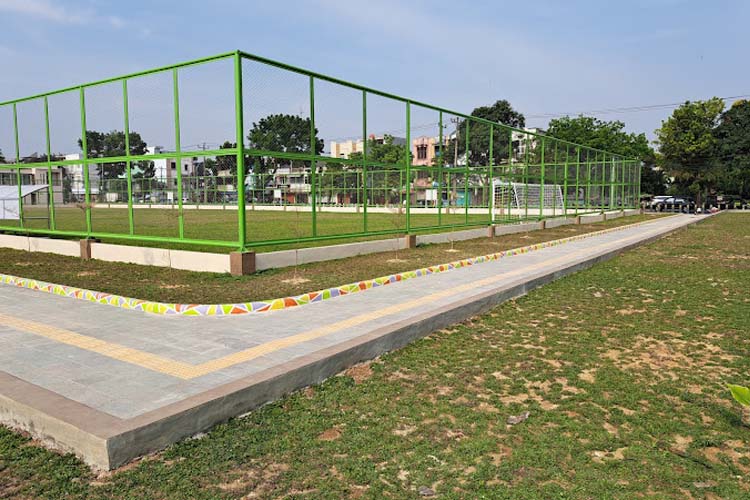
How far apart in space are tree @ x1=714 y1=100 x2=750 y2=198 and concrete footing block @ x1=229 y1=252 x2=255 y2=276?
60968 mm

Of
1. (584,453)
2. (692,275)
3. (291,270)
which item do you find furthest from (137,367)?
(692,275)

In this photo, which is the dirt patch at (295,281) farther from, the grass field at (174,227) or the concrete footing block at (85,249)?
the concrete footing block at (85,249)

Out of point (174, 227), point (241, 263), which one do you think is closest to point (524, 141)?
point (174, 227)

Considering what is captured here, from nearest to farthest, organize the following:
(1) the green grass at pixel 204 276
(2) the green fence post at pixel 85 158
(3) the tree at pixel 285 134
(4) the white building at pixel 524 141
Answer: (1) the green grass at pixel 204 276, (3) the tree at pixel 285 134, (2) the green fence post at pixel 85 158, (4) the white building at pixel 524 141

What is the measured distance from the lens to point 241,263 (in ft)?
30.3

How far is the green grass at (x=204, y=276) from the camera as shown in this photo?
25.3ft

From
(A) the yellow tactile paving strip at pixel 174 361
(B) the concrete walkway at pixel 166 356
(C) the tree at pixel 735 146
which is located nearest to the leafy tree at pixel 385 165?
(B) the concrete walkway at pixel 166 356

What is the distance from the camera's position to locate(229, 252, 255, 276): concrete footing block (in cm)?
923

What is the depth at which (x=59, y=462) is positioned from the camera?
298 cm

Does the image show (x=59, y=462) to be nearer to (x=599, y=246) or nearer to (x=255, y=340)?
(x=255, y=340)

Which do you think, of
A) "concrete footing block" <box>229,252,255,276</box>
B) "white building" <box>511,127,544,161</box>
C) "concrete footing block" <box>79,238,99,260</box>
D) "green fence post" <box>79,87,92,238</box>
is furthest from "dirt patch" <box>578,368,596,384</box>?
"white building" <box>511,127,544,161</box>

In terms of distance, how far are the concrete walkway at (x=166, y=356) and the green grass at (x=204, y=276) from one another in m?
0.91

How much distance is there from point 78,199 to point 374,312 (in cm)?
1173

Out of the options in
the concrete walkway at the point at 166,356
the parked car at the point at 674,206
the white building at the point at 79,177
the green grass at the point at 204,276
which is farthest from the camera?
the parked car at the point at 674,206
